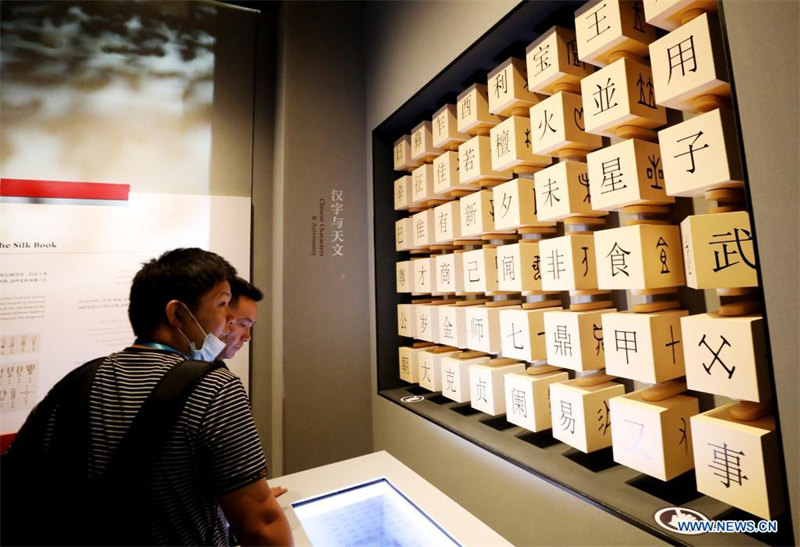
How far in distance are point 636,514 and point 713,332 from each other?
1.62 feet

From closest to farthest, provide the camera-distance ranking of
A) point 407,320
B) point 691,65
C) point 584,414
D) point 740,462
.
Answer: point 740,462 < point 691,65 < point 584,414 < point 407,320

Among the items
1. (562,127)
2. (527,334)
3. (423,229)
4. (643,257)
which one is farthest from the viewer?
(423,229)

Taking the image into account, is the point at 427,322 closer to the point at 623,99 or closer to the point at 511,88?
the point at 511,88

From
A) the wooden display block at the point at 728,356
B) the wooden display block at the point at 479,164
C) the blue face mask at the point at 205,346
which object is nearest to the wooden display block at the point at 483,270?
the wooden display block at the point at 479,164

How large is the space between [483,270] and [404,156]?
0.94 meters

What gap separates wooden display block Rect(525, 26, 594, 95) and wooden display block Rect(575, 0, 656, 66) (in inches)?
3.5

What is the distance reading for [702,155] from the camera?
91 centimetres

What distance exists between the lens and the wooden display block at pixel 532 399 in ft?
4.48

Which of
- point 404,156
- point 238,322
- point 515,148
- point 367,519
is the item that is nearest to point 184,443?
point 238,322

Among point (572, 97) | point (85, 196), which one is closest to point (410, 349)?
point (572, 97)

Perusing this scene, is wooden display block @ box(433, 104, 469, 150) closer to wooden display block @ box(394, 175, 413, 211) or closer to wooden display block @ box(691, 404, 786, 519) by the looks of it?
wooden display block @ box(394, 175, 413, 211)

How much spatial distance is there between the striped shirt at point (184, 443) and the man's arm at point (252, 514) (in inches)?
0.9

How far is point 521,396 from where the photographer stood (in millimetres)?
1407

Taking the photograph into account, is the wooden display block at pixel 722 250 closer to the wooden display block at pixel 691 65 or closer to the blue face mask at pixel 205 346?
the wooden display block at pixel 691 65
